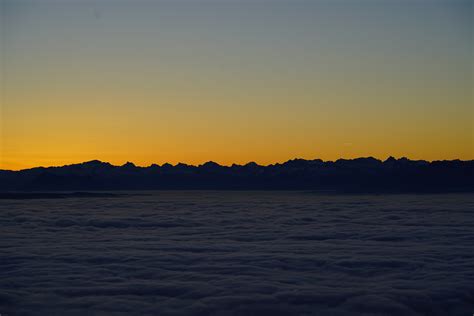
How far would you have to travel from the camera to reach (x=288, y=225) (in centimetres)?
2170

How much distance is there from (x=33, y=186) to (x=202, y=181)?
55054 millimetres

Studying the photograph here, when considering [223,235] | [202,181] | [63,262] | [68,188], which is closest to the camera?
[63,262]

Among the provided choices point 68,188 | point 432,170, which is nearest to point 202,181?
point 68,188

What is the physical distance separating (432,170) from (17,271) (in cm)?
17445

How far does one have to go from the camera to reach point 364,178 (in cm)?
17850

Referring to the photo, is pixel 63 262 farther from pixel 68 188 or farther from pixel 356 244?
pixel 68 188

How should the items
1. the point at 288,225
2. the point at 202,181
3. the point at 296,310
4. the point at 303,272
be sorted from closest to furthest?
the point at 296,310 → the point at 303,272 → the point at 288,225 → the point at 202,181

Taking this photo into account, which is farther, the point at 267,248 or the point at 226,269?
the point at 267,248

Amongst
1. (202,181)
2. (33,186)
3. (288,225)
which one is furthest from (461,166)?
(288,225)

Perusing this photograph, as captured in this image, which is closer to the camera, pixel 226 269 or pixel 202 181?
pixel 226 269

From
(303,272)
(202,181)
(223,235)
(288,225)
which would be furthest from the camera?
(202,181)

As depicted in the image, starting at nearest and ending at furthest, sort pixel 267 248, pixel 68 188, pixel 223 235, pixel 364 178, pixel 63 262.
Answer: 1. pixel 63 262
2. pixel 267 248
3. pixel 223 235
4. pixel 68 188
5. pixel 364 178

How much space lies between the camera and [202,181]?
191500 millimetres

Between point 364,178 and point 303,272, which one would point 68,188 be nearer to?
point 364,178
